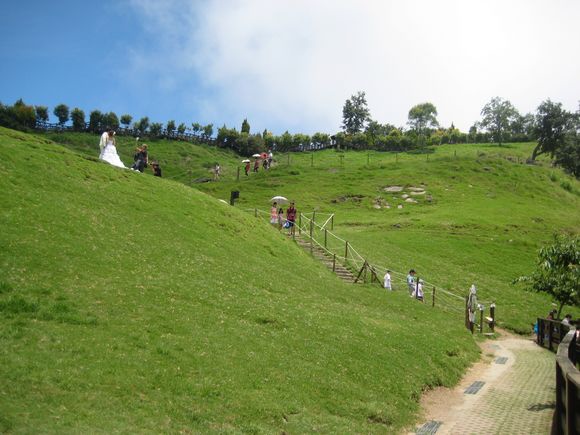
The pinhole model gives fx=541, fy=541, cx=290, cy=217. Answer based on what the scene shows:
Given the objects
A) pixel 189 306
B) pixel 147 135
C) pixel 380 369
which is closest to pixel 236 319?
pixel 189 306

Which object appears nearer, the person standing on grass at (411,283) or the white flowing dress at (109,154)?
the white flowing dress at (109,154)

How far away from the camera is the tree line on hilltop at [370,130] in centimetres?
12488

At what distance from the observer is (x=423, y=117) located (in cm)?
18550

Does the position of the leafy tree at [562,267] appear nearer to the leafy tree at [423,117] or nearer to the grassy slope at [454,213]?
the grassy slope at [454,213]

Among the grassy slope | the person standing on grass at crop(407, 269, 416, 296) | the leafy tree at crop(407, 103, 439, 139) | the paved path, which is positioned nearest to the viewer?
the paved path

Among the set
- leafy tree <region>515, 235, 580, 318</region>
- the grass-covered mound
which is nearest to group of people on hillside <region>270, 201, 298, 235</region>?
the grass-covered mound

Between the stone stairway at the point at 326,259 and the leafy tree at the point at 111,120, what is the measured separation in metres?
95.7

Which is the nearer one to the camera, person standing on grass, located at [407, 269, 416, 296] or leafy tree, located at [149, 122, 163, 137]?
person standing on grass, located at [407, 269, 416, 296]

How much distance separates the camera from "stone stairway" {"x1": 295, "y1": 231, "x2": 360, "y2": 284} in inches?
1602

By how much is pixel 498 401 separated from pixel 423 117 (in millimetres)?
174439

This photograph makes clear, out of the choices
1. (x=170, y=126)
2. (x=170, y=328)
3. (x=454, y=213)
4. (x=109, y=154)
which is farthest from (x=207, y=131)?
(x=170, y=328)

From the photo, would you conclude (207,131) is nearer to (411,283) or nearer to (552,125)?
→ (552,125)

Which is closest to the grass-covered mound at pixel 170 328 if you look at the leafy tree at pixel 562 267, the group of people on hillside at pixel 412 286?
the group of people on hillside at pixel 412 286

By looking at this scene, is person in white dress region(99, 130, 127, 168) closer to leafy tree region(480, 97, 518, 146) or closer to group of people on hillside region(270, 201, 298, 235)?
group of people on hillside region(270, 201, 298, 235)
